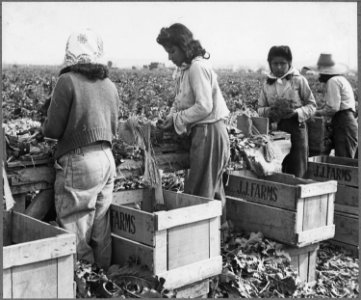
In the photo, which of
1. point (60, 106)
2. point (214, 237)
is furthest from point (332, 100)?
point (60, 106)

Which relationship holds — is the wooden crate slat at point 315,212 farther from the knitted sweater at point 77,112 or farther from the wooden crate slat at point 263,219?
the knitted sweater at point 77,112

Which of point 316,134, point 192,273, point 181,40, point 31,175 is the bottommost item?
point 192,273

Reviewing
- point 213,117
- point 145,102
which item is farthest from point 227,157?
point 145,102

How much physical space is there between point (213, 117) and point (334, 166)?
1730mm

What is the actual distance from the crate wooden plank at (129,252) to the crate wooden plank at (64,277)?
54cm

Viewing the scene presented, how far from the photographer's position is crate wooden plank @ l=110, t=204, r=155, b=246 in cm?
334

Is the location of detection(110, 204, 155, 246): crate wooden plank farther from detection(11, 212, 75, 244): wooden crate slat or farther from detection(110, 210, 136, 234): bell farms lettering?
detection(11, 212, 75, 244): wooden crate slat

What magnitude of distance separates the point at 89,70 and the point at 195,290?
149 centimetres

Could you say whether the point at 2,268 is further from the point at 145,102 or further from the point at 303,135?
the point at 145,102

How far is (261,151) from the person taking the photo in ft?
16.4

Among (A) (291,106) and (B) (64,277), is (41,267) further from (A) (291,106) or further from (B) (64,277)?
(A) (291,106)

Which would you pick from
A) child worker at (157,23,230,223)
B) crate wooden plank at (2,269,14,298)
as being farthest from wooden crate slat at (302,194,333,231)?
crate wooden plank at (2,269,14,298)

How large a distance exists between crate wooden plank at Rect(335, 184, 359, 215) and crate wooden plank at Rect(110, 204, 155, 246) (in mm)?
2358

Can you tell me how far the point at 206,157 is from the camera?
4211mm
